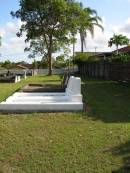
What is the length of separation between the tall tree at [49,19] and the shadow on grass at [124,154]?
1557 inches

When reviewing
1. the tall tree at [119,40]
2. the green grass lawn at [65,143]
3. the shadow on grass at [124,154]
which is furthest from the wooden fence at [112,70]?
the shadow on grass at [124,154]

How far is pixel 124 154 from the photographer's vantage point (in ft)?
25.3

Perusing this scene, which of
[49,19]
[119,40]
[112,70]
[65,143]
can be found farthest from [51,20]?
[65,143]

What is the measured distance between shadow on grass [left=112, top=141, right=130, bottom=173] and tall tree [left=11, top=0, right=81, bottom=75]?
3954cm

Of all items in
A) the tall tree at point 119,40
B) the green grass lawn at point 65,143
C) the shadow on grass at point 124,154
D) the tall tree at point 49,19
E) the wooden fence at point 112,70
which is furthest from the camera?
the tall tree at point 49,19

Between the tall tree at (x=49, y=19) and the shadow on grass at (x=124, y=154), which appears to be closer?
the shadow on grass at (x=124, y=154)

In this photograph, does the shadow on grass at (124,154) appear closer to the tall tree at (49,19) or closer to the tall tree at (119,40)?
the tall tree at (119,40)

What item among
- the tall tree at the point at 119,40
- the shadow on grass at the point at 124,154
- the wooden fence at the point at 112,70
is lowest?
the shadow on grass at the point at 124,154

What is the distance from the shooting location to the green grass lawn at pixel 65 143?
24.2 feet

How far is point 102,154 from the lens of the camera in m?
7.79

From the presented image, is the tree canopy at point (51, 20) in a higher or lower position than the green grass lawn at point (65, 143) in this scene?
higher

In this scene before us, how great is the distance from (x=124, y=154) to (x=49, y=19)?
41.5 metres

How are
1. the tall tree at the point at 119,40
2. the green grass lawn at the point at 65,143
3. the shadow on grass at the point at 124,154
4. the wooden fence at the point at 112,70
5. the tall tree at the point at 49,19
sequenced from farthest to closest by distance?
the tall tree at the point at 49,19 < the tall tree at the point at 119,40 < the wooden fence at the point at 112,70 < the green grass lawn at the point at 65,143 < the shadow on grass at the point at 124,154

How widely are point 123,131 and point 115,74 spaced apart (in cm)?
2025
